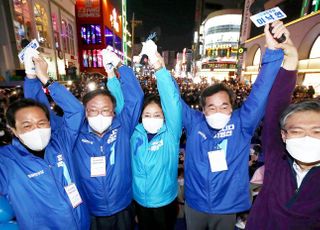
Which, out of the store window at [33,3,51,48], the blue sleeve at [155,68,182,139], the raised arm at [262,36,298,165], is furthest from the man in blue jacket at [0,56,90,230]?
the store window at [33,3,51,48]

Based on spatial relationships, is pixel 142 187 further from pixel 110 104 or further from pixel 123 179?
pixel 110 104

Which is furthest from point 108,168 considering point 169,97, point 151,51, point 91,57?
point 91,57

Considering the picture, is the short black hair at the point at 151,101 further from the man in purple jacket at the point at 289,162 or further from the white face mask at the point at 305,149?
the white face mask at the point at 305,149

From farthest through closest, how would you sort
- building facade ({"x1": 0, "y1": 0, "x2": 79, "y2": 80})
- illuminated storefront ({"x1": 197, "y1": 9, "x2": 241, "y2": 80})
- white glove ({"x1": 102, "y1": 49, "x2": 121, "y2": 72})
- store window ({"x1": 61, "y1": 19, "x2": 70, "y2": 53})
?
illuminated storefront ({"x1": 197, "y1": 9, "x2": 241, "y2": 80})
store window ({"x1": 61, "y1": 19, "x2": 70, "y2": 53})
building facade ({"x1": 0, "y1": 0, "x2": 79, "y2": 80})
white glove ({"x1": 102, "y1": 49, "x2": 121, "y2": 72})

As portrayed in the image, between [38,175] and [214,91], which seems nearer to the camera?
[38,175]

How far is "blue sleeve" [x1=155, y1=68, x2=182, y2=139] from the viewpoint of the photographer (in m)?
2.39

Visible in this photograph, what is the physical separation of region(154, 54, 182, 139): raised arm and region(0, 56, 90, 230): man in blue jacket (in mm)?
1162

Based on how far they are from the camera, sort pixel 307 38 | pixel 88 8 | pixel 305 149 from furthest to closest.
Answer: pixel 88 8 → pixel 307 38 → pixel 305 149

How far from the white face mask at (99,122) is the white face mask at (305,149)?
1.86 meters

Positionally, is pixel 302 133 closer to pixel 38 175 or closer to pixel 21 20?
pixel 38 175

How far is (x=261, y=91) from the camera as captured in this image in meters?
2.13

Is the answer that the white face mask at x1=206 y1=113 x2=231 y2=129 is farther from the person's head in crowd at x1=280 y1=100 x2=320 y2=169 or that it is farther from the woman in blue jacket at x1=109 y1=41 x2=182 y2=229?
the person's head in crowd at x1=280 y1=100 x2=320 y2=169

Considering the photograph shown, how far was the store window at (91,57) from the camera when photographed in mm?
46344

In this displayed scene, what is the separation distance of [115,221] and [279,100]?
226 cm
